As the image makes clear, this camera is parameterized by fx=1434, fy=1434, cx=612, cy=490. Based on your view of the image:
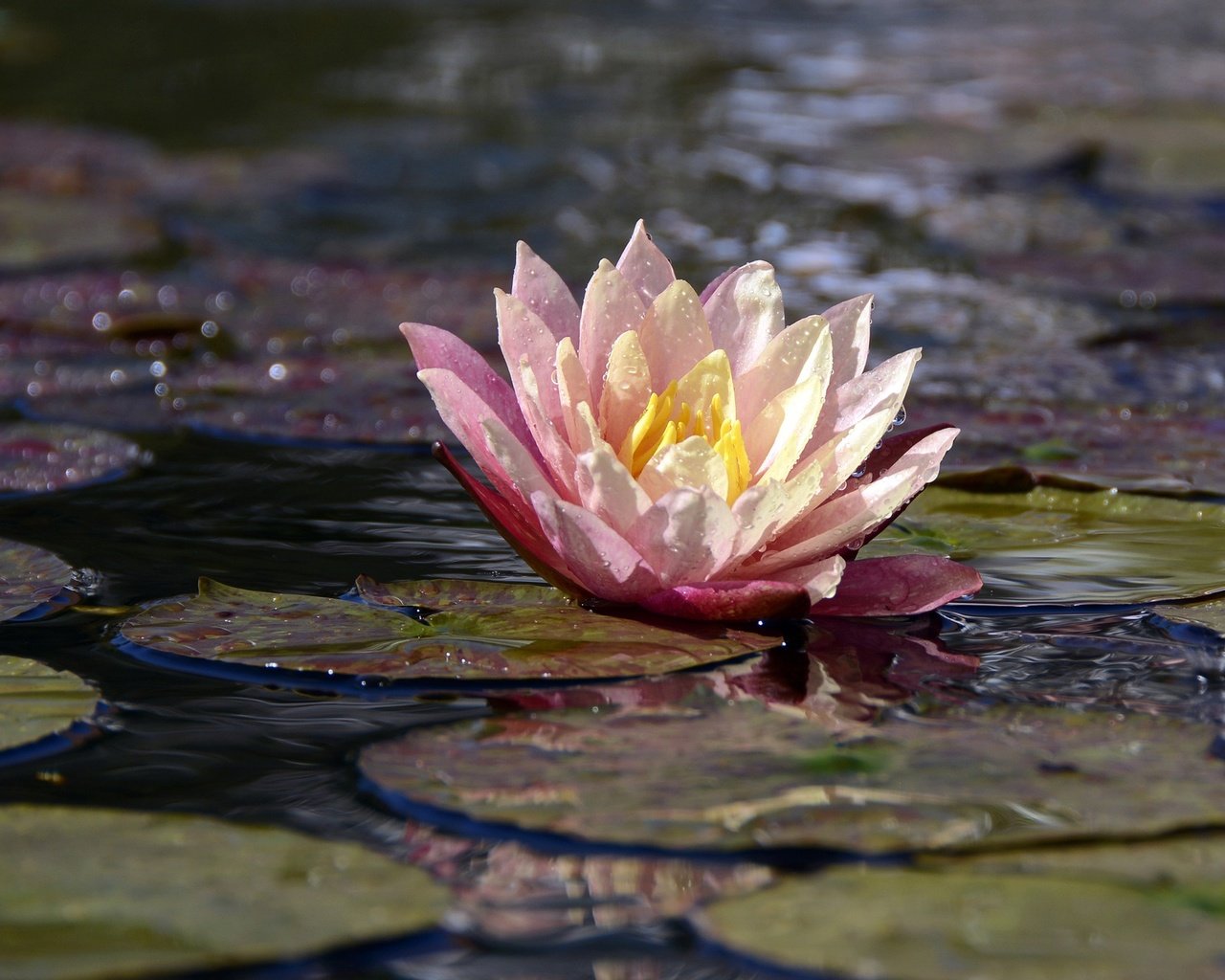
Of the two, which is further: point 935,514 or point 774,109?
point 774,109

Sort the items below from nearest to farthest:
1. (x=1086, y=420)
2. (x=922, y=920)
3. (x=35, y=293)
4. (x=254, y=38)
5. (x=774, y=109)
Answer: (x=922, y=920), (x=1086, y=420), (x=35, y=293), (x=774, y=109), (x=254, y=38)

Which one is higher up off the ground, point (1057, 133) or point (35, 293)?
point (1057, 133)

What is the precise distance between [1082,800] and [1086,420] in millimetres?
1270

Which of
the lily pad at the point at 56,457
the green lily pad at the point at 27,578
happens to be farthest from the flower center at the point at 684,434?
the lily pad at the point at 56,457

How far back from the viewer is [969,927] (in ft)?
3.04

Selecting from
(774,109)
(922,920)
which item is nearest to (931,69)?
(774,109)

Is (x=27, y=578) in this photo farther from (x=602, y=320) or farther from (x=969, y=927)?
(x=969, y=927)

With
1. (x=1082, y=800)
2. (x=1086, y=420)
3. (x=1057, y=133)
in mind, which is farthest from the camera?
(x=1057, y=133)

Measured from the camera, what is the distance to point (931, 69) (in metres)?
6.14

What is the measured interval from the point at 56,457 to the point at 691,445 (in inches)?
45.9

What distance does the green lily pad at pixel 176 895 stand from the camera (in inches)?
35.3

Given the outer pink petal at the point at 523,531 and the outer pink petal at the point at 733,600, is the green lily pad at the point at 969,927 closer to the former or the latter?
the outer pink petal at the point at 733,600

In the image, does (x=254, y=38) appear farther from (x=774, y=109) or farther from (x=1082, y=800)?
(x=1082, y=800)

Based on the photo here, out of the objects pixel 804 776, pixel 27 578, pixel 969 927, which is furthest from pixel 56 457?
pixel 969 927
